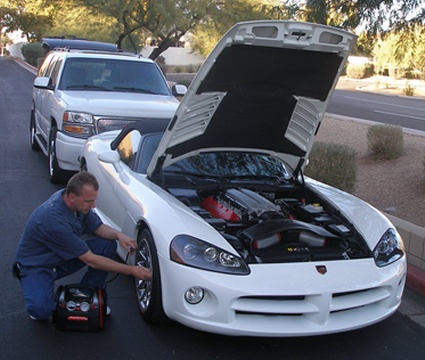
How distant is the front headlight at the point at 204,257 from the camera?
3.88 m

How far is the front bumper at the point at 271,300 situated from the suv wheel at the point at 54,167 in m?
4.63

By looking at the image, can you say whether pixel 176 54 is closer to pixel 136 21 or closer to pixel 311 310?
pixel 136 21

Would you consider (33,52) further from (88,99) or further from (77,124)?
(77,124)

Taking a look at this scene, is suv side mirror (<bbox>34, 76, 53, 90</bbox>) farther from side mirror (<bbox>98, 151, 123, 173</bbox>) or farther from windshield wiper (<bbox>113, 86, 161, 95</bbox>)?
side mirror (<bbox>98, 151, 123, 173</bbox>)

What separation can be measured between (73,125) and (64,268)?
13.6ft

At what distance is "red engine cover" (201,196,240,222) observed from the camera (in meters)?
4.94

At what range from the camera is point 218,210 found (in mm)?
5086

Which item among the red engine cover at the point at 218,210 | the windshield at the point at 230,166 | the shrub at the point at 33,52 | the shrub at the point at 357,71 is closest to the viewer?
the red engine cover at the point at 218,210

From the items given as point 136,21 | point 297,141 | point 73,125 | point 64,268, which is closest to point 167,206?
point 64,268

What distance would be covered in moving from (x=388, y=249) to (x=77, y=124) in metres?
5.08

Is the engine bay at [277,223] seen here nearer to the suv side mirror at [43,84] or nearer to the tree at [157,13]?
the suv side mirror at [43,84]

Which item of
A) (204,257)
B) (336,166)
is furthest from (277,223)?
(336,166)

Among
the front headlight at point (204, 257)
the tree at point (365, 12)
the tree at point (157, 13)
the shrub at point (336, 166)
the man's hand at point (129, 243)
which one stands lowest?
the tree at point (157, 13)

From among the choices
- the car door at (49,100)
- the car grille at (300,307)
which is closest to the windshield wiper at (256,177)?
the car grille at (300,307)
